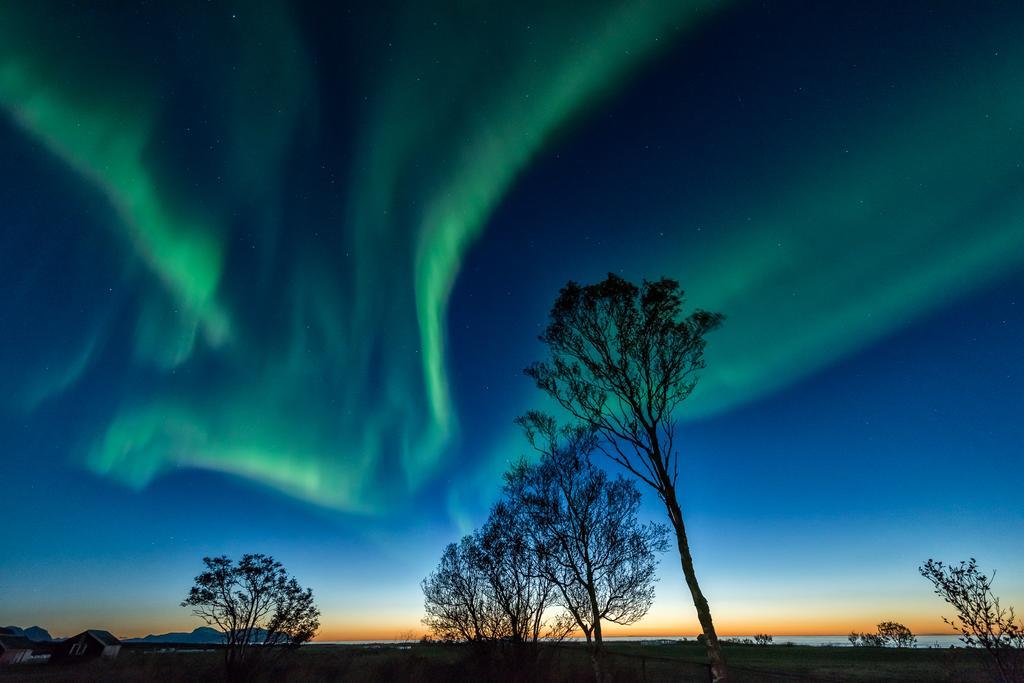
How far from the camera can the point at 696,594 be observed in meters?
13.4

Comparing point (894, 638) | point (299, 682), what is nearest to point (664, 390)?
point (299, 682)

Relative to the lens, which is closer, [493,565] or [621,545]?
[621,545]

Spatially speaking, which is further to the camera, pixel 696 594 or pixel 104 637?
pixel 104 637

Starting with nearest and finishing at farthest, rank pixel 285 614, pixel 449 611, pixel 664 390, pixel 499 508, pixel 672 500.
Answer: pixel 672 500, pixel 664 390, pixel 499 508, pixel 449 611, pixel 285 614

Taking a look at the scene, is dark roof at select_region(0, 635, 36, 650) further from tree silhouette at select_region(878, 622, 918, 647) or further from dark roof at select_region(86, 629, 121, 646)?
tree silhouette at select_region(878, 622, 918, 647)

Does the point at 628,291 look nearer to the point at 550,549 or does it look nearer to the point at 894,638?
the point at 550,549

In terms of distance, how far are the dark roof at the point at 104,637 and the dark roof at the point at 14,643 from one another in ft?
28.9

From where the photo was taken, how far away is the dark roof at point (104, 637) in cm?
6886

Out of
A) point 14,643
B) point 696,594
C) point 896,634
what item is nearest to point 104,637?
point 14,643

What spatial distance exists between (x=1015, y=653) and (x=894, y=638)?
87502 millimetres

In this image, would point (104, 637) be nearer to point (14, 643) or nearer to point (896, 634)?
point (14, 643)

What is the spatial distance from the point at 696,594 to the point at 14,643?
109 metres

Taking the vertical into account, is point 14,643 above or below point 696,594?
below

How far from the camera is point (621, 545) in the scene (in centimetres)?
2588
